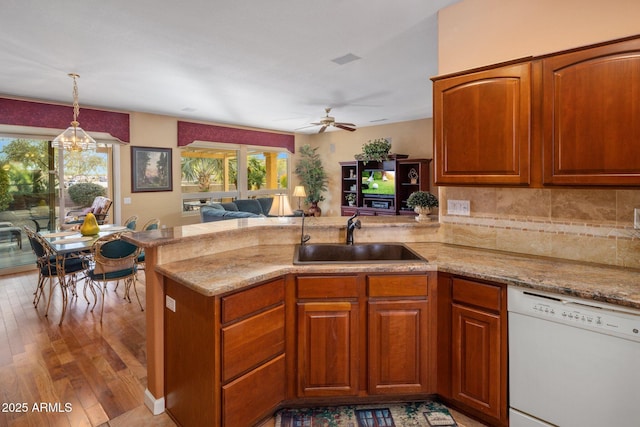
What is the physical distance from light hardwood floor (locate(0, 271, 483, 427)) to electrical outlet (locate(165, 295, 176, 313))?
0.70 m

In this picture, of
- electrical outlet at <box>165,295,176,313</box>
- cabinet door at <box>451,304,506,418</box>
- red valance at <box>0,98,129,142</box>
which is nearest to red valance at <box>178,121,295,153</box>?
red valance at <box>0,98,129,142</box>

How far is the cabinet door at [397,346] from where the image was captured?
2051 mm

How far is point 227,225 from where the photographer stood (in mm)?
2650

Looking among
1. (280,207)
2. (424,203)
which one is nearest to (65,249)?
(280,207)

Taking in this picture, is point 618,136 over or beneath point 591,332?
over

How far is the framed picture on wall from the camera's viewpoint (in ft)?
19.9

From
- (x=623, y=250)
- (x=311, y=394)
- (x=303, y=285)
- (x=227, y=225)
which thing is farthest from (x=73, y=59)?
(x=623, y=250)

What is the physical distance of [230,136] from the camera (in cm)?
752

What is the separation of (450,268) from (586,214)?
941 millimetres

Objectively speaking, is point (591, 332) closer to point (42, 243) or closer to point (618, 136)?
point (618, 136)

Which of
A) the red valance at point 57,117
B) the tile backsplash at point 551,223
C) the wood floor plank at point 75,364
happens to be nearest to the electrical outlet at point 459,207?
the tile backsplash at point 551,223

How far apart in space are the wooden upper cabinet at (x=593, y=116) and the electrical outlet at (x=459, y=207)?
687 millimetres

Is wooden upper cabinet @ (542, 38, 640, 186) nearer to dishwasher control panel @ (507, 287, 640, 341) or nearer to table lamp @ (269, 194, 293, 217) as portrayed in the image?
dishwasher control panel @ (507, 287, 640, 341)

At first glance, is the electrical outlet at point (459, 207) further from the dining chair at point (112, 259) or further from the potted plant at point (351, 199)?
the potted plant at point (351, 199)
